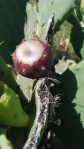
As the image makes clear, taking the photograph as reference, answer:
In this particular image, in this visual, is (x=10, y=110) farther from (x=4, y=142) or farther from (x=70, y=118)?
(x=70, y=118)

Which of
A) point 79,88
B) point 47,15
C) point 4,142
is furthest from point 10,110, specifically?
point 47,15

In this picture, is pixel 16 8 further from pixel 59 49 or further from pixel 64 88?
pixel 59 49

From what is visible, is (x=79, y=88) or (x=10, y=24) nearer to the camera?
(x=79, y=88)

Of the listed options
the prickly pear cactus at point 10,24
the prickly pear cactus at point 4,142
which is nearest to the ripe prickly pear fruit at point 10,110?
the prickly pear cactus at point 4,142

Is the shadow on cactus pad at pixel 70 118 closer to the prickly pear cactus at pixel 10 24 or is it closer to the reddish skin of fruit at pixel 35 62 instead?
the reddish skin of fruit at pixel 35 62

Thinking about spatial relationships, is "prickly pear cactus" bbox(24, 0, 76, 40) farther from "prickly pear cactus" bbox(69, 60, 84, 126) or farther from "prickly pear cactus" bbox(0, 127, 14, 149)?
"prickly pear cactus" bbox(0, 127, 14, 149)

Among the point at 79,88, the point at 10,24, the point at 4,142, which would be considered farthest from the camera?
the point at 10,24
